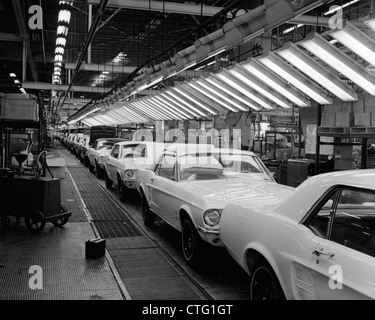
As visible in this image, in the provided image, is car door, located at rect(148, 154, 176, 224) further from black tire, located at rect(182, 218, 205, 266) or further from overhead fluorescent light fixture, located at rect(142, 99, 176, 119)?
overhead fluorescent light fixture, located at rect(142, 99, 176, 119)

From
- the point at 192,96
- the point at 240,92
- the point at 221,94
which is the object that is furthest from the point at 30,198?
the point at 192,96

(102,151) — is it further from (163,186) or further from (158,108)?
(163,186)

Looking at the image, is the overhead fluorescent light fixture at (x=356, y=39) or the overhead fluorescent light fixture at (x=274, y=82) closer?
the overhead fluorescent light fixture at (x=356, y=39)

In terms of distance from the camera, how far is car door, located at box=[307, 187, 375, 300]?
236 cm

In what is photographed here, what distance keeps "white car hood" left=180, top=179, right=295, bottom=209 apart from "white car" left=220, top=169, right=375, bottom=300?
1059 mm

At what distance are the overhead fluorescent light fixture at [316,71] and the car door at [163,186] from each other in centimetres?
284

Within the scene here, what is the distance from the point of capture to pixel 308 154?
34.0 feet

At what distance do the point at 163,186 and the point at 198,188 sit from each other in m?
1.00

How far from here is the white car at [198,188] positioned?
4891mm

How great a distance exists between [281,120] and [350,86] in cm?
1398

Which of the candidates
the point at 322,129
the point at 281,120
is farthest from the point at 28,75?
the point at 322,129

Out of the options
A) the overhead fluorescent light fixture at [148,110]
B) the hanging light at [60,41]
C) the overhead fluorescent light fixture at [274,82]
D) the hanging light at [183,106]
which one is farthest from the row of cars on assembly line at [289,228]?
the overhead fluorescent light fixture at [148,110]

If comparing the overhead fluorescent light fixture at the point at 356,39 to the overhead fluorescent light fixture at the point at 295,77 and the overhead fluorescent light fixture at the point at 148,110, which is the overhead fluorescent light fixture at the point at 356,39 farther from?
the overhead fluorescent light fixture at the point at 148,110

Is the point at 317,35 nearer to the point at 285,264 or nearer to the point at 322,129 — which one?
the point at 322,129
